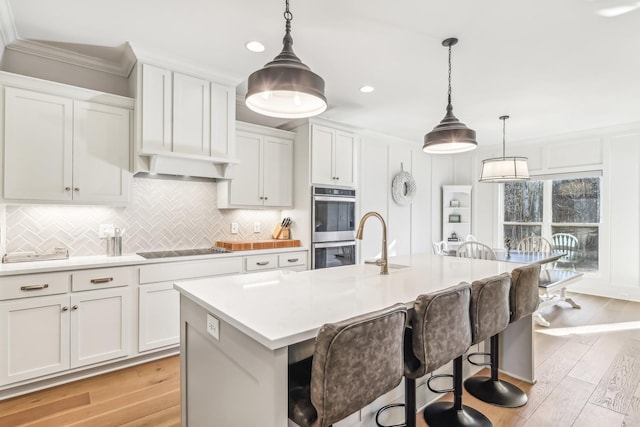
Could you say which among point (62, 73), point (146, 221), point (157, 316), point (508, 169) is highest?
point (62, 73)

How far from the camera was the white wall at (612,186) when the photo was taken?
15.7 ft

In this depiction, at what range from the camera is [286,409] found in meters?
1.14

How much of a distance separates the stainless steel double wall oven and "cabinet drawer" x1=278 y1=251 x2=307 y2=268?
0.38 feet

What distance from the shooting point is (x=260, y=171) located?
380 centimetres

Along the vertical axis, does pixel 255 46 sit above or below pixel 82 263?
above

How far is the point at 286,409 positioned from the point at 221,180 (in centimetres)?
288

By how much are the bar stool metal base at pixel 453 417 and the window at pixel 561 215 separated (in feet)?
15.4

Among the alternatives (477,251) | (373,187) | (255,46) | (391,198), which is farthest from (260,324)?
(391,198)

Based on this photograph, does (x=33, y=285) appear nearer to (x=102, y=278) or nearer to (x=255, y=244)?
(x=102, y=278)

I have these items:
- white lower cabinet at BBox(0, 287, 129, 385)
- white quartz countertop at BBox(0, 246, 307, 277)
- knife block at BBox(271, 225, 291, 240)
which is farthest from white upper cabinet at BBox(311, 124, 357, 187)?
white lower cabinet at BBox(0, 287, 129, 385)

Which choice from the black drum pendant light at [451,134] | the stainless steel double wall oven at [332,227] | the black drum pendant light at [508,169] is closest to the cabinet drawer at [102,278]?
the stainless steel double wall oven at [332,227]

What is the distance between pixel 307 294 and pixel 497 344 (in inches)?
59.3

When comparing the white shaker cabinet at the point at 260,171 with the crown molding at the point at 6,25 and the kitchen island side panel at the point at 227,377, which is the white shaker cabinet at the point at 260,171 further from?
the kitchen island side panel at the point at 227,377

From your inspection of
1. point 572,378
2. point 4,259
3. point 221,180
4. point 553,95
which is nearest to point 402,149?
point 553,95
